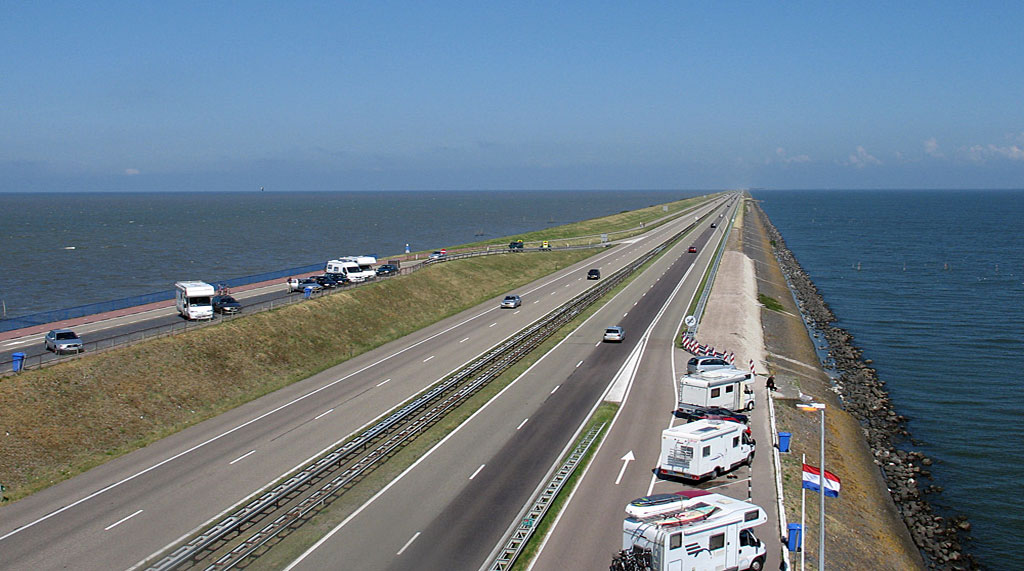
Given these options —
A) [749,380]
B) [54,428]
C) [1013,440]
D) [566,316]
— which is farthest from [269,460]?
[1013,440]

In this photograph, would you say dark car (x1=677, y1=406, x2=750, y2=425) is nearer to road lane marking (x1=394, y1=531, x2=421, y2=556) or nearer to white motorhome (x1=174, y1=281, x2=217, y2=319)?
road lane marking (x1=394, y1=531, x2=421, y2=556)

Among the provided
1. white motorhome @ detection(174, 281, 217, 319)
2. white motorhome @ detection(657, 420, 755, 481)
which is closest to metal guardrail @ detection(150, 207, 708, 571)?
white motorhome @ detection(657, 420, 755, 481)

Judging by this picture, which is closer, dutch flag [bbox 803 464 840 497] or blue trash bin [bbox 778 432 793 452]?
dutch flag [bbox 803 464 840 497]

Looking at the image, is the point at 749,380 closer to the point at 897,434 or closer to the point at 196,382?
the point at 897,434

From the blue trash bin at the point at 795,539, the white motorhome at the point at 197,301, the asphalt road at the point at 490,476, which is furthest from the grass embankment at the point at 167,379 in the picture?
the blue trash bin at the point at 795,539

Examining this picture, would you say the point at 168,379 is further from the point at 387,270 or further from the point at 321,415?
the point at 387,270
